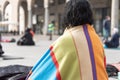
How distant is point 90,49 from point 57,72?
0.37 m

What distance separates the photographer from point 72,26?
3328mm

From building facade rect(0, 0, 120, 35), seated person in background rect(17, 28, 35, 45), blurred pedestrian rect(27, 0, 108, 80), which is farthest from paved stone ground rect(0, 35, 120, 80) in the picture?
building facade rect(0, 0, 120, 35)

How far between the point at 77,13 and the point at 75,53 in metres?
0.36

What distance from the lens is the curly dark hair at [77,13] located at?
3.24 metres

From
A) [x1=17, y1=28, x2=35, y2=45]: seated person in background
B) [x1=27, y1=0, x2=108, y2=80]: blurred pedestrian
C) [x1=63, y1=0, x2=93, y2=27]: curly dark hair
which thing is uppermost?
[x1=63, y1=0, x2=93, y2=27]: curly dark hair

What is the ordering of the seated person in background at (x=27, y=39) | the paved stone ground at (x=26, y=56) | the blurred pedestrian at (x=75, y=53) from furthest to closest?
the seated person in background at (x=27, y=39) < the paved stone ground at (x=26, y=56) < the blurred pedestrian at (x=75, y=53)

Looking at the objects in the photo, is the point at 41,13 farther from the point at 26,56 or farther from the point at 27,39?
the point at 26,56

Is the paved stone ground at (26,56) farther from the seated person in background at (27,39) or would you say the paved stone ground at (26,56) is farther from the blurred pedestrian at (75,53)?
the blurred pedestrian at (75,53)

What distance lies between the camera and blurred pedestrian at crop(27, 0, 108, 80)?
3.17 meters

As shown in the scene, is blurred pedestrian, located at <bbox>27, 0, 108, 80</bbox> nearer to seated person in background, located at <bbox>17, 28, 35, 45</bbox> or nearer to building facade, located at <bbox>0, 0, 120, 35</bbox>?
seated person in background, located at <bbox>17, 28, 35, 45</bbox>

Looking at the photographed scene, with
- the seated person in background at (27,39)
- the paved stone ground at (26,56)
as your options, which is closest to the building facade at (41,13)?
the seated person in background at (27,39)

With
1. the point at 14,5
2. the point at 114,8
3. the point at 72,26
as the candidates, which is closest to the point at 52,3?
the point at 14,5

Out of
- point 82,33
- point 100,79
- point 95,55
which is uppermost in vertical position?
point 82,33

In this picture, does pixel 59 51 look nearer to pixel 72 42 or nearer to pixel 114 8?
pixel 72 42
